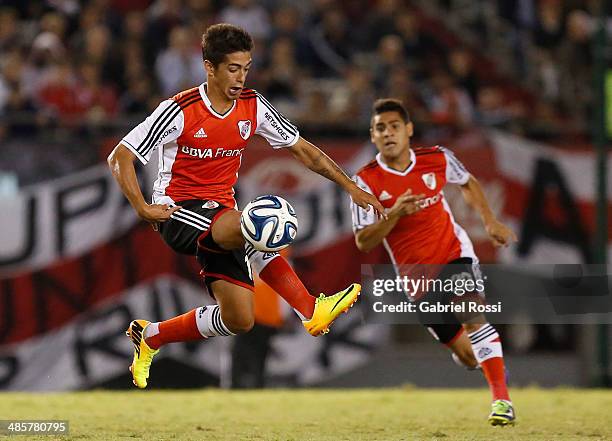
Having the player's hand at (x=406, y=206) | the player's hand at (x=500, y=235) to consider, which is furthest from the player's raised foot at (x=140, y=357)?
the player's hand at (x=500, y=235)

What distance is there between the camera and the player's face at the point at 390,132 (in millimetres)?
9398

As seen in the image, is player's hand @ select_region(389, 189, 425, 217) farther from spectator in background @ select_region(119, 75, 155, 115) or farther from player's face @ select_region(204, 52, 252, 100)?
spectator in background @ select_region(119, 75, 155, 115)

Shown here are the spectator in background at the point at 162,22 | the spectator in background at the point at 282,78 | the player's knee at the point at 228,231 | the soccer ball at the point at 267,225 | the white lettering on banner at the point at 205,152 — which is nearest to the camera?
the soccer ball at the point at 267,225

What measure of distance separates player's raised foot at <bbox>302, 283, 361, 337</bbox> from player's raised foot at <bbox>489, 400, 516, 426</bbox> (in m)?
1.62

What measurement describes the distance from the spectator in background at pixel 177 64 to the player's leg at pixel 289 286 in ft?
19.9

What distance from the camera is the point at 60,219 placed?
13047mm

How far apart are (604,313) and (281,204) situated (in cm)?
697

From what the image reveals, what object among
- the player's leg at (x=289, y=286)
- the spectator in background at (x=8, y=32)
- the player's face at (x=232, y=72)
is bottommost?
the player's leg at (x=289, y=286)

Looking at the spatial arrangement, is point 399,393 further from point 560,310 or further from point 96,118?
point 96,118

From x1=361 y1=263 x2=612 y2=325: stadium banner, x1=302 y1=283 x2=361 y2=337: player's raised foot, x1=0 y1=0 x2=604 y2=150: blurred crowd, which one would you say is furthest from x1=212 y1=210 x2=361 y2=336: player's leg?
x1=0 y1=0 x2=604 y2=150: blurred crowd

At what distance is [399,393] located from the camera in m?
12.8

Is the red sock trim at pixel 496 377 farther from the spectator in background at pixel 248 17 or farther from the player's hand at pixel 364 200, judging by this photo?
the spectator in background at pixel 248 17

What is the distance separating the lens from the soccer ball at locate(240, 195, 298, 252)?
25.6 feet

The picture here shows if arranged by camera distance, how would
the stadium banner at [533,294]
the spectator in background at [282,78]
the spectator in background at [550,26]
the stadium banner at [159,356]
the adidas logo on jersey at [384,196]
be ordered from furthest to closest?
the spectator in background at [550,26] < the spectator in background at [282,78] < the stadium banner at [533,294] < the stadium banner at [159,356] < the adidas logo on jersey at [384,196]
